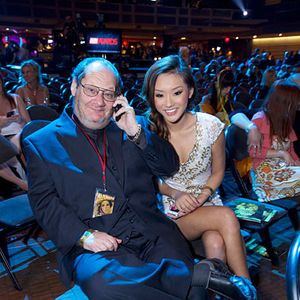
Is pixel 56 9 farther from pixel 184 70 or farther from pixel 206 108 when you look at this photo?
pixel 184 70

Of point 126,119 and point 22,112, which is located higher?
point 126,119

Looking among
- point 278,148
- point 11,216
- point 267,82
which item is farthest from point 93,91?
point 267,82

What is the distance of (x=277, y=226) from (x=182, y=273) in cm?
202

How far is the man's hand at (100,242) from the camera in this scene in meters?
1.50

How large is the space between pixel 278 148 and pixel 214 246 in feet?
4.18

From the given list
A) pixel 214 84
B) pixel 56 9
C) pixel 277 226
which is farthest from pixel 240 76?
pixel 56 9

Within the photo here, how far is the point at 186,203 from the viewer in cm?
191

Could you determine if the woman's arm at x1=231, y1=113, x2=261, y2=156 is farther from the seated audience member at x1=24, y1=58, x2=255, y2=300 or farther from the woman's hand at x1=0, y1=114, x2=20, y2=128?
the woman's hand at x1=0, y1=114, x2=20, y2=128

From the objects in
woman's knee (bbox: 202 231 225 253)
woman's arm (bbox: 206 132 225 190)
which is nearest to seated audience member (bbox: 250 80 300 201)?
woman's arm (bbox: 206 132 225 190)

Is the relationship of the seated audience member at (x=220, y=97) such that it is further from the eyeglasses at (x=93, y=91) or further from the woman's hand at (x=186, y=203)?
the eyeglasses at (x=93, y=91)

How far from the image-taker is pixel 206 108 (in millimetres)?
4168

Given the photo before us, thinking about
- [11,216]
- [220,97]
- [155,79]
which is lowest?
[11,216]

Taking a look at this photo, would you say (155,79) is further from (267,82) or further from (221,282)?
(267,82)

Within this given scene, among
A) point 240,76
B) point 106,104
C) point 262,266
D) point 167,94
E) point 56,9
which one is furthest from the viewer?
point 56,9
